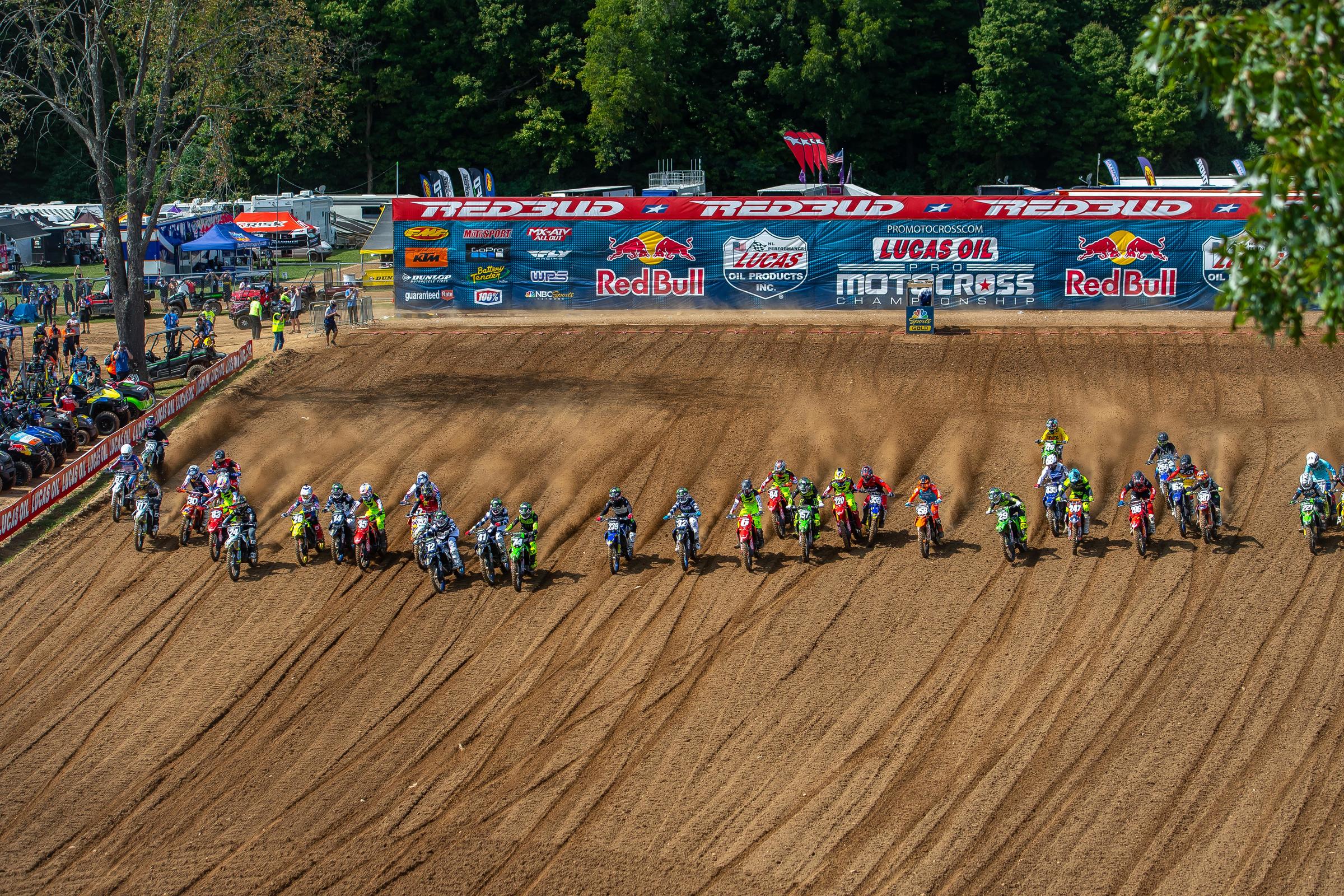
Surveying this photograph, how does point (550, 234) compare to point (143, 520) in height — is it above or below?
above

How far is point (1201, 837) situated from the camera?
12.6 metres

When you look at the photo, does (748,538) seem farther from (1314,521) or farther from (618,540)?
(1314,521)

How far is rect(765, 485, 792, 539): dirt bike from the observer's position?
19.6 meters

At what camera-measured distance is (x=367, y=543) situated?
1931 cm

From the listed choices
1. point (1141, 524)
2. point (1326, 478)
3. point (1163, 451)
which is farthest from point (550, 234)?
point (1326, 478)

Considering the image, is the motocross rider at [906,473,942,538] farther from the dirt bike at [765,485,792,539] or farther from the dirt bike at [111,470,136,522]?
the dirt bike at [111,470,136,522]

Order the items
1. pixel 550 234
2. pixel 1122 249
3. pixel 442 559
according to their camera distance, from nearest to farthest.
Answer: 1. pixel 442 559
2. pixel 1122 249
3. pixel 550 234

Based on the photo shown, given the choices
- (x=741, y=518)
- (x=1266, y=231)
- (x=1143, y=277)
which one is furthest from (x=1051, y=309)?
(x=1266, y=231)

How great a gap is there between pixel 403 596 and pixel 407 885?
6.48 metres

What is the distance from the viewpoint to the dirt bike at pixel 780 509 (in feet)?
64.2

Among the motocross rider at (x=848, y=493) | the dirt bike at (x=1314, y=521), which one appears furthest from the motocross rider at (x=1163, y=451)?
the motocross rider at (x=848, y=493)

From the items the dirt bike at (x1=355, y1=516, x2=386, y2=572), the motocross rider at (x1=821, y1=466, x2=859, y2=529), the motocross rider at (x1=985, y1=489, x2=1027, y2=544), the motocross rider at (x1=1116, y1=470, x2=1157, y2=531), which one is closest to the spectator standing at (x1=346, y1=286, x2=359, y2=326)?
the dirt bike at (x1=355, y1=516, x2=386, y2=572)

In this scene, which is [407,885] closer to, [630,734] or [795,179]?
[630,734]

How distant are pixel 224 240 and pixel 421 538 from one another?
29.4 metres
